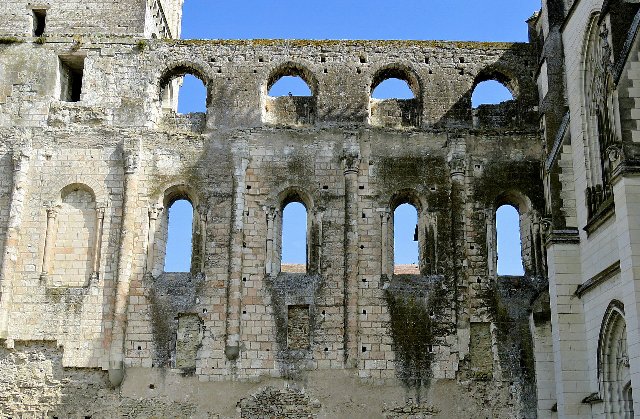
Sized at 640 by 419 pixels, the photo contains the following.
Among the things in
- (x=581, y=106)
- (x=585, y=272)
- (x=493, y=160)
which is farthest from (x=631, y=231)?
(x=493, y=160)

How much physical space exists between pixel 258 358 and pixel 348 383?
1.79m

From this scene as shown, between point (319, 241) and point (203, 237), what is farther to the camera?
point (203, 237)

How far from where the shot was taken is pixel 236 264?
17234 millimetres

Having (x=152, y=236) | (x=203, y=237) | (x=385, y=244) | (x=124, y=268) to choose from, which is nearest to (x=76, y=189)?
(x=152, y=236)

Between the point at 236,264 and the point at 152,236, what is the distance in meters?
1.86

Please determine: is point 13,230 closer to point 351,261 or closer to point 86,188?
point 86,188

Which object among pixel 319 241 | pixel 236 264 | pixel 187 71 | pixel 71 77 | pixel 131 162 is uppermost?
pixel 71 77

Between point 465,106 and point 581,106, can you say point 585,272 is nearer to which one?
point 581,106

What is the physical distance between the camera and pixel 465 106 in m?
18.5

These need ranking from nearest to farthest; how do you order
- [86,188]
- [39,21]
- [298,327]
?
[298,327] < [86,188] < [39,21]

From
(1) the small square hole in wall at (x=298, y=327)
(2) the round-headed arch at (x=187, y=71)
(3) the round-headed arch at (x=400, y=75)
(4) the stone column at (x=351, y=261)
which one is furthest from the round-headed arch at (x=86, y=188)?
(3) the round-headed arch at (x=400, y=75)

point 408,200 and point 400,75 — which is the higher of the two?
point 400,75

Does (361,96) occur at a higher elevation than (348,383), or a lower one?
higher

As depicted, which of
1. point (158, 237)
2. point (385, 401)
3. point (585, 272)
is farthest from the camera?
point (158, 237)
